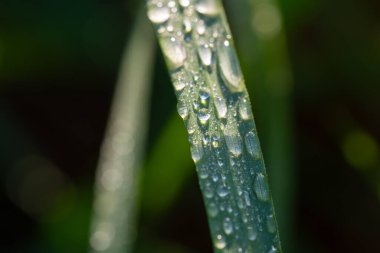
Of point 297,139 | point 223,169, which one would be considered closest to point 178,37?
point 223,169

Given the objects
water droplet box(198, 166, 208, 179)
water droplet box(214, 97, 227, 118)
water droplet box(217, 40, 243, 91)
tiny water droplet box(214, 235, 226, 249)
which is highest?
water droplet box(217, 40, 243, 91)

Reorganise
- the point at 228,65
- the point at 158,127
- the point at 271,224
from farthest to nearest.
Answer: the point at 158,127, the point at 228,65, the point at 271,224

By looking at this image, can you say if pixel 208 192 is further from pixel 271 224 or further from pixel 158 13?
pixel 158 13

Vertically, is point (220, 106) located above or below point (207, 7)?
below

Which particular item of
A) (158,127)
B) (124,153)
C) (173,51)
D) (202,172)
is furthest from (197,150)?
(158,127)

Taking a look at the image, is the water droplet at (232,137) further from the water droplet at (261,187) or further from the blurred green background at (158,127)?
the blurred green background at (158,127)

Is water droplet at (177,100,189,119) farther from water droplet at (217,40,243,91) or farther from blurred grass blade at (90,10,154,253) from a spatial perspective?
blurred grass blade at (90,10,154,253)

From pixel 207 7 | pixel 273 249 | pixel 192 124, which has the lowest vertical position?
pixel 273 249

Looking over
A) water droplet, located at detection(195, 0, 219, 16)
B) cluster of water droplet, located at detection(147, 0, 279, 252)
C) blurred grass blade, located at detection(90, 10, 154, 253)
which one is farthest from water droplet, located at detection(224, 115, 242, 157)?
blurred grass blade, located at detection(90, 10, 154, 253)

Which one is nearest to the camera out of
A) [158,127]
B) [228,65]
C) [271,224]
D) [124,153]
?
[271,224]
